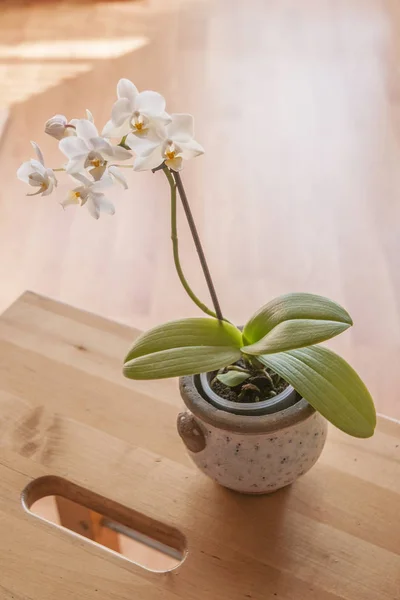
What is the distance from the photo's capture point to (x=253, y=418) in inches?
31.0

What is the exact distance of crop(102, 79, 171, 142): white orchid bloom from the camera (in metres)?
0.69

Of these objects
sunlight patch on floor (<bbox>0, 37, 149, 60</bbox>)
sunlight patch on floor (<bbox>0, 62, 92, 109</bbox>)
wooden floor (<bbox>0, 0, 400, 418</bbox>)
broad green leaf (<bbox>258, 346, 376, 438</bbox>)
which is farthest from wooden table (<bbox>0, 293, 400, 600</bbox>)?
sunlight patch on floor (<bbox>0, 37, 149, 60</bbox>)

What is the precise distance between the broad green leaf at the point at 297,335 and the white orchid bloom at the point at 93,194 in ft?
0.67

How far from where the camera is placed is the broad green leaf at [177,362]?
76 cm

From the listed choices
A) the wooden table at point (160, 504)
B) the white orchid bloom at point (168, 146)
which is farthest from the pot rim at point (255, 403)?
the white orchid bloom at point (168, 146)

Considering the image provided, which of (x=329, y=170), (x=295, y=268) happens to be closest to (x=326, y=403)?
(x=295, y=268)

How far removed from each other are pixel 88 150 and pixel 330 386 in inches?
12.8

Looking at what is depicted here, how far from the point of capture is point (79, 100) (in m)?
2.67

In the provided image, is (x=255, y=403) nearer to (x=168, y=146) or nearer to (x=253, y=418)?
(x=253, y=418)

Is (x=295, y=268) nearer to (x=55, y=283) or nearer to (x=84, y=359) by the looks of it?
(x=55, y=283)

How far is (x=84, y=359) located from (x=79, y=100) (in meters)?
1.80

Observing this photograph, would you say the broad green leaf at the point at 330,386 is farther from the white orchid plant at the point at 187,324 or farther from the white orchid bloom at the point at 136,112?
the white orchid bloom at the point at 136,112

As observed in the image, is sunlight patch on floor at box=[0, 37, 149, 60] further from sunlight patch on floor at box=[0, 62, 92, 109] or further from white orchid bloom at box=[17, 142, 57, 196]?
white orchid bloom at box=[17, 142, 57, 196]

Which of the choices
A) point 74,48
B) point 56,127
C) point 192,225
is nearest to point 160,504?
point 192,225
